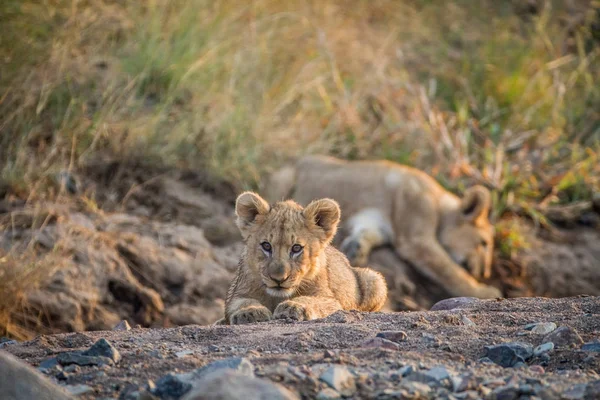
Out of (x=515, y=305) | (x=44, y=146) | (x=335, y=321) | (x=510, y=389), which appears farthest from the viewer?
(x=44, y=146)

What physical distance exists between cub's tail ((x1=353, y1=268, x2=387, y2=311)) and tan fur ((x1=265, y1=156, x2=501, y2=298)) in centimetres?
385

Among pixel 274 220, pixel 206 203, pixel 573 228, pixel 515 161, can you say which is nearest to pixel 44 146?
pixel 206 203

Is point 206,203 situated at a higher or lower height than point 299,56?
lower

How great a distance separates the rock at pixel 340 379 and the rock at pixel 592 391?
910 millimetres

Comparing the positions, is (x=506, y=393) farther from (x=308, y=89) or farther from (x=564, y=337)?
(x=308, y=89)

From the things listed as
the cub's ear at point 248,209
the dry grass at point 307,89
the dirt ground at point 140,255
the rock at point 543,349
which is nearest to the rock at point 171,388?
the rock at point 543,349

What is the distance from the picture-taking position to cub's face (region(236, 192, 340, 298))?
226 inches

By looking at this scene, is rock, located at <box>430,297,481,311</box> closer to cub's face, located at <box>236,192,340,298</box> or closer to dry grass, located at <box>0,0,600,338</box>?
cub's face, located at <box>236,192,340,298</box>

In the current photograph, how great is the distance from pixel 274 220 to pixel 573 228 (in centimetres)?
690

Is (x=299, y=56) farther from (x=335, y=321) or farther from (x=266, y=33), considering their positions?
(x=335, y=321)

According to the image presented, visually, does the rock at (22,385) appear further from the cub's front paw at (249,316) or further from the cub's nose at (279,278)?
the cub's nose at (279,278)

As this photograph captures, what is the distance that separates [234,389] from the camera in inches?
125

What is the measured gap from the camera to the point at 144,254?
28.8 feet

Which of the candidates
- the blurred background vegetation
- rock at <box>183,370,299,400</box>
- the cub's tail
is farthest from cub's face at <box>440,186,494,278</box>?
rock at <box>183,370,299,400</box>
